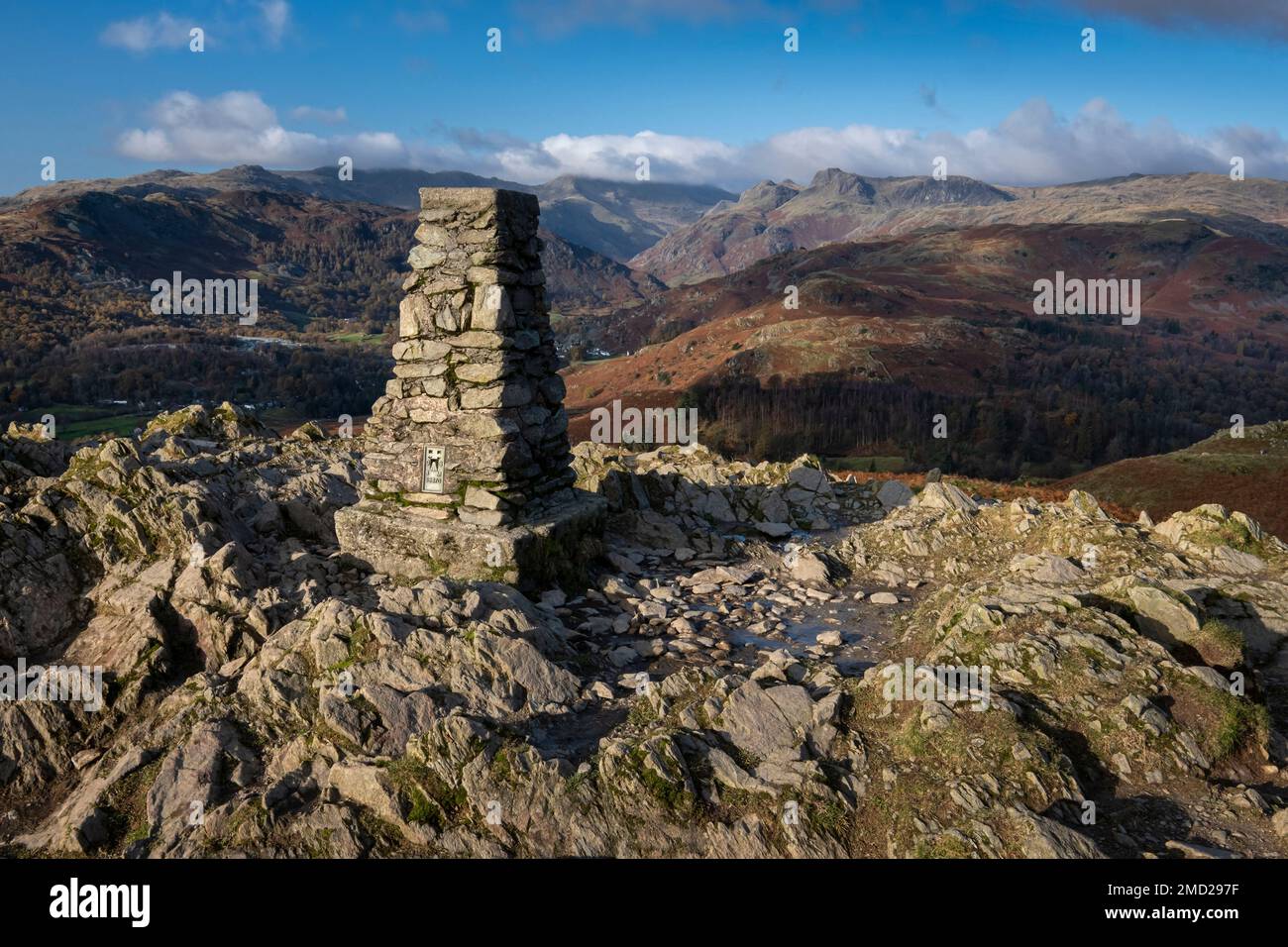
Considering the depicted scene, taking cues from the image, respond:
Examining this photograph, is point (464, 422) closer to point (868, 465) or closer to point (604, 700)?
point (604, 700)

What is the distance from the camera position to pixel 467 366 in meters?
11.0

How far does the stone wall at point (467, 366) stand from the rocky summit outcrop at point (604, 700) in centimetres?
162

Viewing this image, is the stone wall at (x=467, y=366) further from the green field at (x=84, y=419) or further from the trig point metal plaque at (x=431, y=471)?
the green field at (x=84, y=419)

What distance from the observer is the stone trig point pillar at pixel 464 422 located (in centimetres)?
1070

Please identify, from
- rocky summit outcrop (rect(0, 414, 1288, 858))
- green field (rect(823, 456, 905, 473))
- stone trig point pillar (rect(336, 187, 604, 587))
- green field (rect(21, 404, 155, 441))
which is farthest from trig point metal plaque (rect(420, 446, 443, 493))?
green field (rect(21, 404, 155, 441))

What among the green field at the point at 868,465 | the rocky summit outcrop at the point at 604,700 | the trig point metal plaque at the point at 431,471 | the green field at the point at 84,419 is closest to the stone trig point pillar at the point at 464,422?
the trig point metal plaque at the point at 431,471

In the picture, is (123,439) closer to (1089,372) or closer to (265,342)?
(1089,372)

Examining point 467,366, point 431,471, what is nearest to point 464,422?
point 467,366

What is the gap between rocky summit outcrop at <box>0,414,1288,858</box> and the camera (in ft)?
20.1

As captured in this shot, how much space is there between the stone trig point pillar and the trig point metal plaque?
17mm
